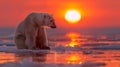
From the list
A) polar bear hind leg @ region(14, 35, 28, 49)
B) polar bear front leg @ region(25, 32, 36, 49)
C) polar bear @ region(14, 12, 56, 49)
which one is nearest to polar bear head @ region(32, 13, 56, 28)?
polar bear @ region(14, 12, 56, 49)

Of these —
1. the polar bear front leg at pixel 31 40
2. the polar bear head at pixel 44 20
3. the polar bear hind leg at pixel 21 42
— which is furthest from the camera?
the polar bear hind leg at pixel 21 42

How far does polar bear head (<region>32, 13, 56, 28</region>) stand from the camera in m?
16.5

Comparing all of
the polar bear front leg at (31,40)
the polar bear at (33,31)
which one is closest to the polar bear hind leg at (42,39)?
the polar bear at (33,31)

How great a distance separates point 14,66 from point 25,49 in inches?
240

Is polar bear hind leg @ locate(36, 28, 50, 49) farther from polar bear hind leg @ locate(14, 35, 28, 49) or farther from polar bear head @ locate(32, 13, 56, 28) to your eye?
polar bear hind leg @ locate(14, 35, 28, 49)

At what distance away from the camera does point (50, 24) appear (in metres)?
16.6

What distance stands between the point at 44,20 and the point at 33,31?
1.99 ft

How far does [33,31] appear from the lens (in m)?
16.4

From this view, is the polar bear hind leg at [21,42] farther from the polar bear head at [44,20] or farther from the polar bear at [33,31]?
the polar bear head at [44,20]

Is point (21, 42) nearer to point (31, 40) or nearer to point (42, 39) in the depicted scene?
point (31, 40)

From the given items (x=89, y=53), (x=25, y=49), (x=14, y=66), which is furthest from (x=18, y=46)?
(x=14, y=66)

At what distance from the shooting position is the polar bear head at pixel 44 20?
54.1ft

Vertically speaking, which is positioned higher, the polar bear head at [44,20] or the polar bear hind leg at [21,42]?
the polar bear head at [44,20]

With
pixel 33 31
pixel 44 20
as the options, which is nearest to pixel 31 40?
pixel 33 31
